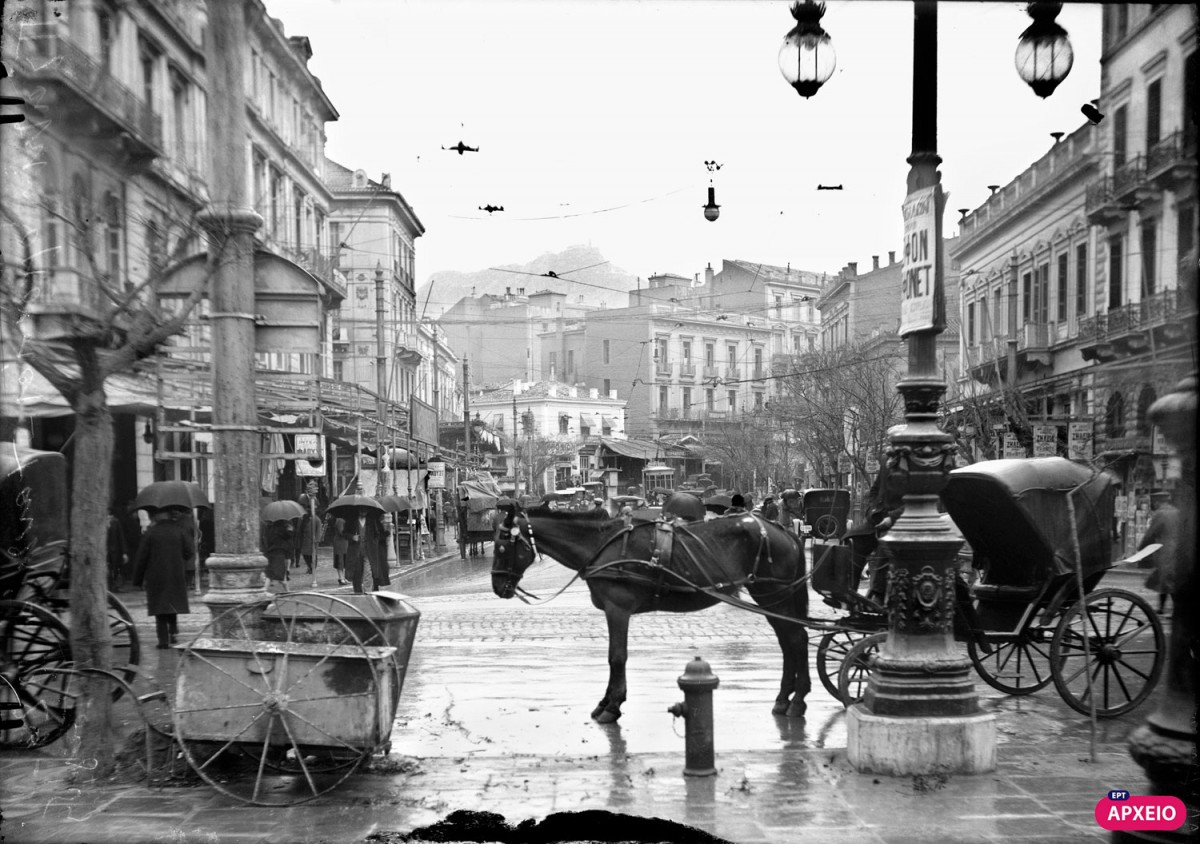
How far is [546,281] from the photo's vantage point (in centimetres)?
7381

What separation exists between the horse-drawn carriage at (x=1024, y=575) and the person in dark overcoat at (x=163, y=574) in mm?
7836

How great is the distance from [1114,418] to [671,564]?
39.5 ft

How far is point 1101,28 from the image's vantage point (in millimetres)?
8688

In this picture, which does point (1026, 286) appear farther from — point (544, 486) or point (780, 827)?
point (544, 486)

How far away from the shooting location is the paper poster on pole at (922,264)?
23.0 ft

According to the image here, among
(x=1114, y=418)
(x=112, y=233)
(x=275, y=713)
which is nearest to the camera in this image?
(x=275, y=713)

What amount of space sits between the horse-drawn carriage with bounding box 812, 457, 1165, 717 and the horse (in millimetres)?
343

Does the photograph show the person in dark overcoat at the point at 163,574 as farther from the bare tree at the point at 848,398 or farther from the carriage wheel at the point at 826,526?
the bare tree at the point at 848,398

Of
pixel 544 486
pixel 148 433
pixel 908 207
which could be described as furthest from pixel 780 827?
pixel 544 486

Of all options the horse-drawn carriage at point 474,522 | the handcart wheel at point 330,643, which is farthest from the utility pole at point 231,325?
the horse-drawn carriage at point 474,522

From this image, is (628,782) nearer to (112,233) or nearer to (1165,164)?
(112,233)

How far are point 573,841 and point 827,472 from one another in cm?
4529

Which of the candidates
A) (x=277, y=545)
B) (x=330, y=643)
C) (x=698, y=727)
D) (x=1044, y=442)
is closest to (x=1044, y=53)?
(x=698, y=727)

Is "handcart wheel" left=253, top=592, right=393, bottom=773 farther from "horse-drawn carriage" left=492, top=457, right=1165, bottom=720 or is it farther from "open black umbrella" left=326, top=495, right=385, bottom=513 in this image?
"open black umbrella" left=326, top=495, right=385, bottom=513
